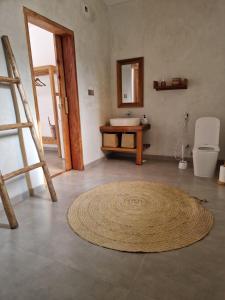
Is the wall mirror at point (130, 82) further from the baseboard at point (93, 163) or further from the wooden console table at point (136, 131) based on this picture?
the baseboard at point (93, 163)

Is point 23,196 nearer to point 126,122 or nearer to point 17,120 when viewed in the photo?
point 17,120

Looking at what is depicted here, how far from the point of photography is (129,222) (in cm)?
180

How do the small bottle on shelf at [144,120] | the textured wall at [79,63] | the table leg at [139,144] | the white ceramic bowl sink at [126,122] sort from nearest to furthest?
1. the textured wall at [79,63]
2. the table leg at [139,144]
3. the white ceramic bowl sink at [126,122]
4. the small bottle on shelf at [144,120]

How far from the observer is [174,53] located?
344 cm

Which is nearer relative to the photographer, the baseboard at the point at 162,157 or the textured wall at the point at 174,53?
the textured wall at the point at 174,53

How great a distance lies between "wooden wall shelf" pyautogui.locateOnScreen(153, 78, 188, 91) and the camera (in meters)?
3.36

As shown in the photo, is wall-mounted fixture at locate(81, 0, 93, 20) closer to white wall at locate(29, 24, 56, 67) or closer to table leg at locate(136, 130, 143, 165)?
white wall at locate(29, 24, 56, 67)

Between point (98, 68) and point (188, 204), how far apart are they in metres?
2.74

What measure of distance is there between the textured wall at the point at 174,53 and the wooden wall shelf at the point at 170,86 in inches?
4.2

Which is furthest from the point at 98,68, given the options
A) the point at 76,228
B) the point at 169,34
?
the point at 76,228

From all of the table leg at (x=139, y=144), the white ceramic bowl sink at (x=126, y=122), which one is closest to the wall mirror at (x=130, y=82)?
the white ceramic bowl sink at (x=126, y=122)

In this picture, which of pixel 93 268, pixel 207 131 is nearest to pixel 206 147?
pixel 207 131

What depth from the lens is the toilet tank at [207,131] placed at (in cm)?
306

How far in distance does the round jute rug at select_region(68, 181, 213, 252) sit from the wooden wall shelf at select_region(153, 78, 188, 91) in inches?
71.2
